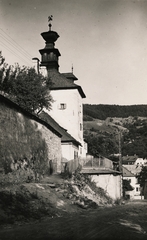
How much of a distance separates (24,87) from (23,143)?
37.9ft

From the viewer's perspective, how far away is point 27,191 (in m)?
15.8

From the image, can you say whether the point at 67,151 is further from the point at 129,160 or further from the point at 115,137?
the point at 129,160

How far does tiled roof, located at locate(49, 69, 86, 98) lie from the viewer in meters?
42.4

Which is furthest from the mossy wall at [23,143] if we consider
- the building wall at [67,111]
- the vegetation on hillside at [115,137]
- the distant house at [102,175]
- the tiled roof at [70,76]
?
the tiled roof at [70,76]

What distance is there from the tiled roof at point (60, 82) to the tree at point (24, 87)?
8.64 meters

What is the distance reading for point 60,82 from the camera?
1699 inches

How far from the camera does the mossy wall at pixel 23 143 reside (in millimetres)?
18453

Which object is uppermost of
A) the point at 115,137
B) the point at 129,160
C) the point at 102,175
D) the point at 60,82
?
the point at 60,82

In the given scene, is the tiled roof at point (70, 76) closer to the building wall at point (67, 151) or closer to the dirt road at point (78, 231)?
the building wall at point (67, 151)

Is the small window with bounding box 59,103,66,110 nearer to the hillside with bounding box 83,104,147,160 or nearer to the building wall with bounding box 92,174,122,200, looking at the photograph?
the building wall with bounding box 92,174,122,200

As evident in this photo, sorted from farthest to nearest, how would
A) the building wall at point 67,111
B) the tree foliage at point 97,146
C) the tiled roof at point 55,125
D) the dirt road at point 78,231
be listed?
the tree foliage at point 97,146
the building wall at point 67,111
the tiled roof at point 55,125
the dirt road at point 78,231

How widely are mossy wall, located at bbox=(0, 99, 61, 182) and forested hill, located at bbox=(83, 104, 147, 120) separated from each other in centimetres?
15698

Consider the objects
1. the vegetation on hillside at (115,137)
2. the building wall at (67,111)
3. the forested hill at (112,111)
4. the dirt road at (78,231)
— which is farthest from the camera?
the forested hill at (112,111)

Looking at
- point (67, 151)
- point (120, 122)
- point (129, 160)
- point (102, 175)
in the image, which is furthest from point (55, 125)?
point (120, 122)
